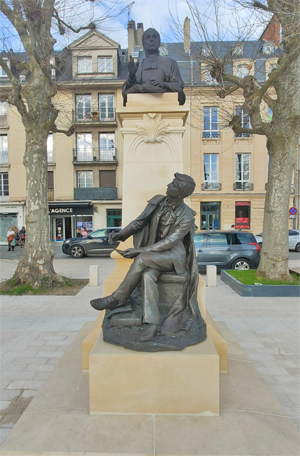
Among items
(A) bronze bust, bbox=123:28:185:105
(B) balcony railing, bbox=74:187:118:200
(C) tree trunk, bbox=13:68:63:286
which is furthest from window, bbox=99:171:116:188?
(A) bronze bust, bbox=123:28:185:105

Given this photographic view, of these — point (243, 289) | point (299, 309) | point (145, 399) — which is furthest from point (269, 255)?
point (145, 399)

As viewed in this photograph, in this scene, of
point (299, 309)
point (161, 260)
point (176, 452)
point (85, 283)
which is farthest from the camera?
point (85, 283)

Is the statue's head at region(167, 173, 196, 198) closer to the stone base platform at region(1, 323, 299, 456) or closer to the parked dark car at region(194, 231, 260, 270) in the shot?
the stone base platform at region(1, 323, 299, 456)

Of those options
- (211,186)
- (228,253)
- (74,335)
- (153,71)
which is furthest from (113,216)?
(153,71)

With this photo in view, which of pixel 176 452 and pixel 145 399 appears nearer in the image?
pixel 176 452

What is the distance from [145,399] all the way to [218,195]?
75.1 ft

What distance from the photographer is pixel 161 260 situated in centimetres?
258

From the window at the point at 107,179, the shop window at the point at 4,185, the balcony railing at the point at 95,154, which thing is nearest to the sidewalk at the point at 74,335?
the window at the point at 107,179

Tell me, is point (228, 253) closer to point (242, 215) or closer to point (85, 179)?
point (242, 215)

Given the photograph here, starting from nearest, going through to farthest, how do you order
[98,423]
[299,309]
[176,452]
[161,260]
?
[176,452] → [98,423] → [161,260] → [299,309]

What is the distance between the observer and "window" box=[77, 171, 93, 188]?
82.9 feet

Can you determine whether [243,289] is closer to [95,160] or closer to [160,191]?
[160,191]

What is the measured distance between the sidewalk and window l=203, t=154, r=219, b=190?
17467 mm

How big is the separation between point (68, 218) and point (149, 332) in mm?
23953
